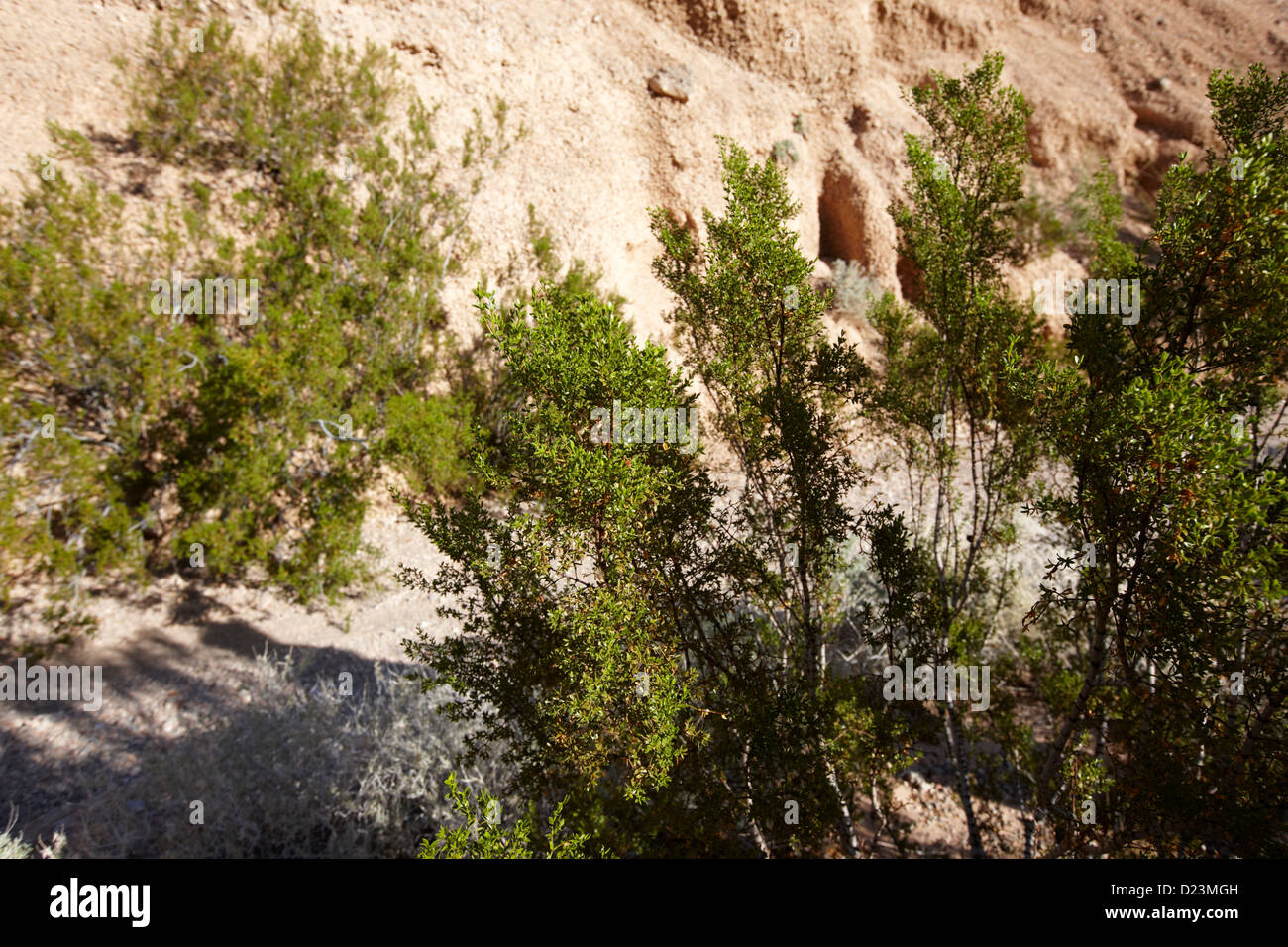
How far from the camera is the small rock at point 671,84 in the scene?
49.8 ft

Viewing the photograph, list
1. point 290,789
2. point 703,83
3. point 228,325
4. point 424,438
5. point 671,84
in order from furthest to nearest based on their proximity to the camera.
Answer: point 703,83 → point 671,84 → point 228,325 → point 424,438 → point 290,789

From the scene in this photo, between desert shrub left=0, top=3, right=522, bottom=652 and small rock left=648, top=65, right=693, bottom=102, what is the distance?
214 inches

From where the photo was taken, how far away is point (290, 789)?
595cm

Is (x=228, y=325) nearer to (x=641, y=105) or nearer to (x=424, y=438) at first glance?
(x=424, y=438)

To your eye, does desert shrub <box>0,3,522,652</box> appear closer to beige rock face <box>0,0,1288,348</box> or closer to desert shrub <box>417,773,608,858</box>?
beige rock face <box>0,0,1288,348</box>

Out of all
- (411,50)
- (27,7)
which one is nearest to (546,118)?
(411,50)

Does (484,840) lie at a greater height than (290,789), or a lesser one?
greater

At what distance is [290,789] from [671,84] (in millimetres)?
16228

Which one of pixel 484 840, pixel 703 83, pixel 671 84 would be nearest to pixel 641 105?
pixel 671 84

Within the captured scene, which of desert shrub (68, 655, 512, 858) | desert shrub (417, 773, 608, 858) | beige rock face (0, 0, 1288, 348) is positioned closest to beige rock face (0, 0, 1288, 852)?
beige rock face (0, 0, 1288, 348)

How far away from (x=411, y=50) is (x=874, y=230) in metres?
12.2

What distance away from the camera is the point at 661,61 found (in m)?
15.7

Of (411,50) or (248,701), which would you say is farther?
(411,50)
